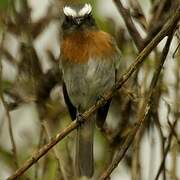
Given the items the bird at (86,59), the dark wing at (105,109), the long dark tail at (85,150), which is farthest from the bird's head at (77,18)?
the long dark tail at (85,150)

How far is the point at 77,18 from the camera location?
4.16m

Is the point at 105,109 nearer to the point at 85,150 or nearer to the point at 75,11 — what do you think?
the point at 85,150

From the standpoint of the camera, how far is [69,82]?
426cm

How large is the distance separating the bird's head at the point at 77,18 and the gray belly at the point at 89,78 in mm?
250

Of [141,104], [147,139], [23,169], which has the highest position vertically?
[23,169]

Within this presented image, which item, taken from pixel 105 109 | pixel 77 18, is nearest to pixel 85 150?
pixel 105 109

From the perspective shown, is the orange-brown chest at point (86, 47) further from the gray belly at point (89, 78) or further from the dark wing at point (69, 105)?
the dark wing at point (69, 105)

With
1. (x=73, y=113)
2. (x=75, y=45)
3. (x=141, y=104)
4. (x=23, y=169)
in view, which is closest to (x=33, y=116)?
(x=73, y=113)

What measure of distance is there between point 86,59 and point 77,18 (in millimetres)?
279

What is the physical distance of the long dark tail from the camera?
4.13 metres

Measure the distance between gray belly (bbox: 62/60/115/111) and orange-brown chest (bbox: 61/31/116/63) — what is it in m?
0.04

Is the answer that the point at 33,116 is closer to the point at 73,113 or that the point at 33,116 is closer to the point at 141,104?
the point at 73,113

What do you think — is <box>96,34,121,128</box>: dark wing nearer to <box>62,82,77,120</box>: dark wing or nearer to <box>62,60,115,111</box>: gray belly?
<box>62,60,115,111</box>: gray belly

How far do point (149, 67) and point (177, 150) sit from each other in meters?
0.63
